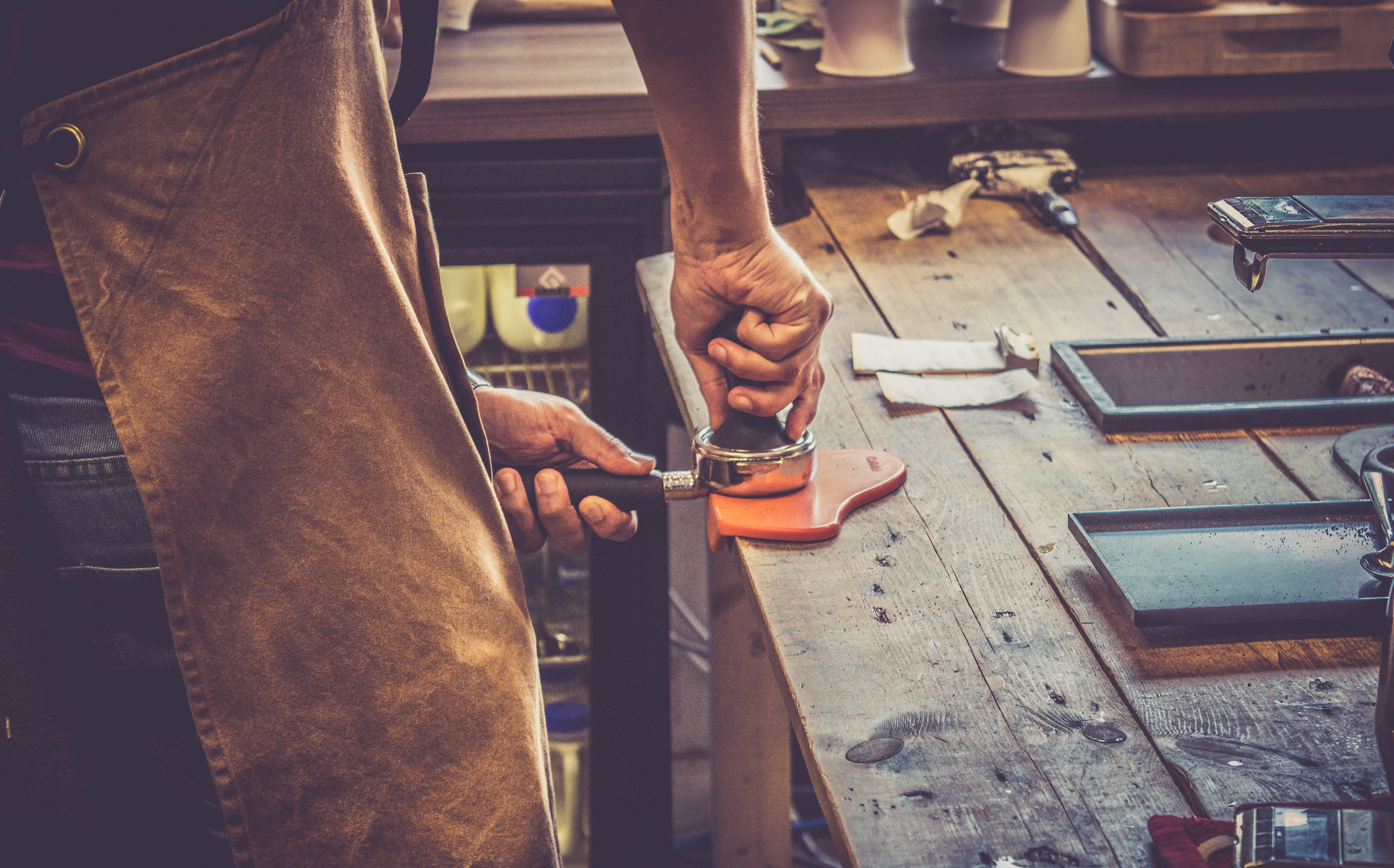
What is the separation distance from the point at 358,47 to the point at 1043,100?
1.13 metres

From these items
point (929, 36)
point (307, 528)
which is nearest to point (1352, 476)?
point (307, 528)

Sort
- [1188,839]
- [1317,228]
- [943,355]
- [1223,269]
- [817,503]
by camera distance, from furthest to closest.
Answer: [1223,269], [943,355], [817,503], [1317,228], [1188,839]

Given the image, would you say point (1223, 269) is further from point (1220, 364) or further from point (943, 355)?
point (943, 355)

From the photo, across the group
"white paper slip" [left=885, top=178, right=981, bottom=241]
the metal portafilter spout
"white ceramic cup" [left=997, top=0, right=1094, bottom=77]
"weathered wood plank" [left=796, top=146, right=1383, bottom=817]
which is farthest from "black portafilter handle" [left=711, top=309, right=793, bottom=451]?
"white ceramic cup" [left=997, top=0, right=1094, bottom=77]

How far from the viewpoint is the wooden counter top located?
62 cm

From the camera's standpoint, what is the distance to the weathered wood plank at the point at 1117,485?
647 millimetres

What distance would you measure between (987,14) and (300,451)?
1600mm

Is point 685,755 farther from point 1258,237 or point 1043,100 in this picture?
point 1258,237

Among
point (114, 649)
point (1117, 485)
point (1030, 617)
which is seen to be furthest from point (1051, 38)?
point (114, 649)

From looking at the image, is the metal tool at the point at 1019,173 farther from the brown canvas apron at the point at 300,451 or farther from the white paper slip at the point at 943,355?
the brown canvas apron at the point at 300,451

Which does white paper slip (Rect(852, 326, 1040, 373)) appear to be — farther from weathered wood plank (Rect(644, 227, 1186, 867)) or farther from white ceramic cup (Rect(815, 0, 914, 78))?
white ceramic cup (Rect(815, 0, 914, 78))

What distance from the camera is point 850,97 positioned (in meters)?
1.59

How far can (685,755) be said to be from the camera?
90.6 inches

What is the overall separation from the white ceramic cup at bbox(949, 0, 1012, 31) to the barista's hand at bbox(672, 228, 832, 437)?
118 centimetres
